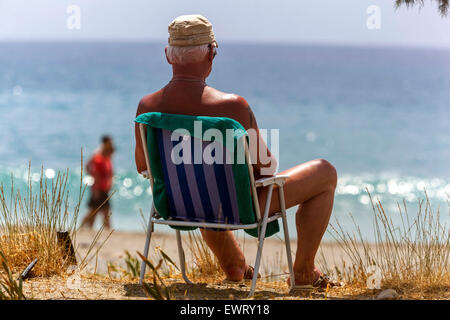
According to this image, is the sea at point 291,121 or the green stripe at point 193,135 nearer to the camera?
the green stripe at point 193,135

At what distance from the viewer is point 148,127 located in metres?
2.98

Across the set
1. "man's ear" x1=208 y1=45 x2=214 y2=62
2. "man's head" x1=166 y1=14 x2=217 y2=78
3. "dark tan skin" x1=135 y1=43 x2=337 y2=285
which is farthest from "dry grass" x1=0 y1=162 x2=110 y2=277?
"man's ear" x1=208 y1=45 x2=214 y2=62

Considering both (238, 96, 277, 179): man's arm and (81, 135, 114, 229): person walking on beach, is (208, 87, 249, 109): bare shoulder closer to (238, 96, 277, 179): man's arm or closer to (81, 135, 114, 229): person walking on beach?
(238, 96, 277, 179): man's arm

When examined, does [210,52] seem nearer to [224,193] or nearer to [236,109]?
[236,109]

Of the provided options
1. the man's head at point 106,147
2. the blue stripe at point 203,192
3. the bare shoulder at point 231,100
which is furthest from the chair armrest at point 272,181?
the man's head at point 106,147

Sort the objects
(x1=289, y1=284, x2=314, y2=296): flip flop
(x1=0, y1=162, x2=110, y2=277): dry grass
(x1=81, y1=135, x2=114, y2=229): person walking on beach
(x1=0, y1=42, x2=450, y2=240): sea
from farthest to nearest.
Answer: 1. (x1=0, y1=42, x2=450, y2=240): sea
2. (x1=81, y1=135, x2=114, y2=229): person walking on beach
3. (x1=0, y1=162, x2=110, y2=277): dry grass
4. (x1=289, y1=284, x2=314, y2=296): flip flop

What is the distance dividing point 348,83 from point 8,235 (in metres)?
43.0

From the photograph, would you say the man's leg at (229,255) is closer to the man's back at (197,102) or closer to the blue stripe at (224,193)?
the blue stripe at (224,193)

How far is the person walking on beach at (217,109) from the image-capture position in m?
2.94

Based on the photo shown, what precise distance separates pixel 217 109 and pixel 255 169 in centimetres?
38

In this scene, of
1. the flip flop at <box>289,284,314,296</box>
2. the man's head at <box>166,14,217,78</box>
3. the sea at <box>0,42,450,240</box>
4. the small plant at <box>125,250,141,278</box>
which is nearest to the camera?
the man's head at <box>166,14,217,78</box>

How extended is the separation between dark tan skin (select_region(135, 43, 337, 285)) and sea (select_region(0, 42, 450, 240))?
1.16 feet

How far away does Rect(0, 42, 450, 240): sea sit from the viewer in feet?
51.4

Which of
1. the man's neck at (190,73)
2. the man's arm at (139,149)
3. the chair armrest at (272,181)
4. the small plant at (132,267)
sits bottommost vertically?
the small plant at (132,267)
